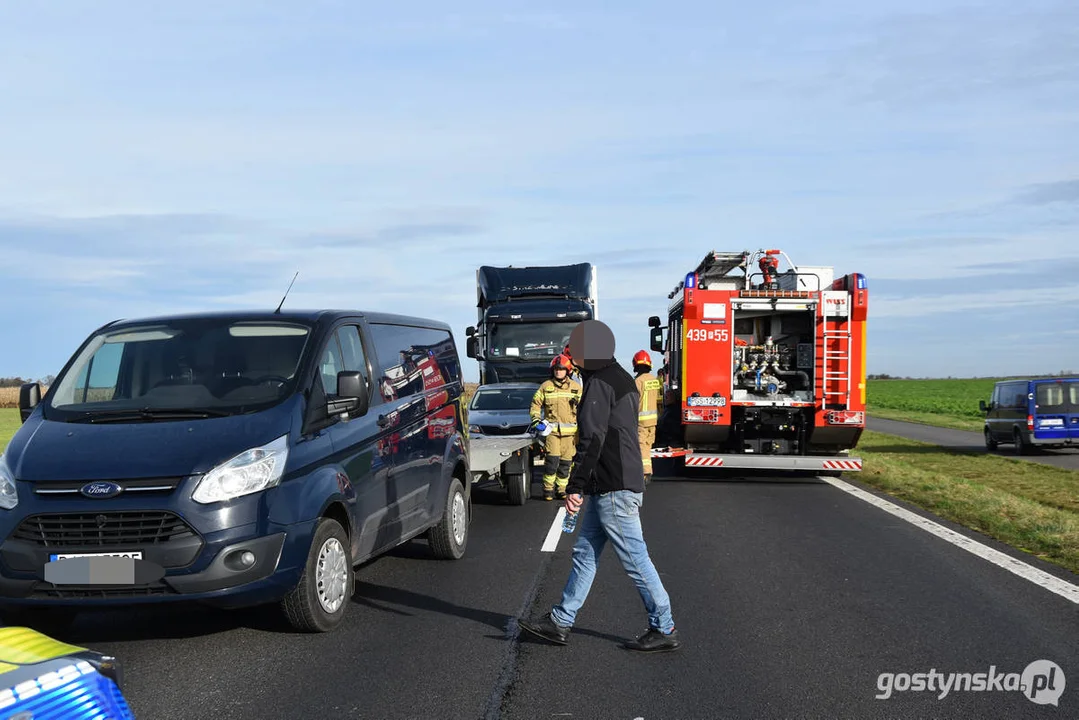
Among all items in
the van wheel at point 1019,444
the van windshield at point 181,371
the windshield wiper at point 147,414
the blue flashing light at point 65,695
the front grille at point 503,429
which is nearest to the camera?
the blue flashing light at point 65,695

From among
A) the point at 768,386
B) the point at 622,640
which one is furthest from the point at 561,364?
the point at 622,640

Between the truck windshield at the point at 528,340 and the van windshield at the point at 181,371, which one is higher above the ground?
the truck windshield at the point at 528,340

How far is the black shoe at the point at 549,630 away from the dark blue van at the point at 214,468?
132 centimetres

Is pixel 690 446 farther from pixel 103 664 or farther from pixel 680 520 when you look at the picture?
pixel 103 664

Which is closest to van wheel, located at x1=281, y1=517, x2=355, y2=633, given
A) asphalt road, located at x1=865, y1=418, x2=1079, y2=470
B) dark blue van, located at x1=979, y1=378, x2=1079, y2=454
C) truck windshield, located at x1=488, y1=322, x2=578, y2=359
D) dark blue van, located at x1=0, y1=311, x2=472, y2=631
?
→ dark blue van, located at x1=0, y1=311, x2=472, y2=631

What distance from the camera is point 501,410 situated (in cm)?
1648

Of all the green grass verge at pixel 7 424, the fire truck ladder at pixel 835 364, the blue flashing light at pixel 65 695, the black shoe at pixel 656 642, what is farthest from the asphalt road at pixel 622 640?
the green grass verge at pixel 7 424

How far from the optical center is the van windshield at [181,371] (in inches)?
263

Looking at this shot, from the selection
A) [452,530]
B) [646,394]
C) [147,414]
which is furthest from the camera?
[646,394]

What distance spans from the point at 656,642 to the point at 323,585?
2.05 m

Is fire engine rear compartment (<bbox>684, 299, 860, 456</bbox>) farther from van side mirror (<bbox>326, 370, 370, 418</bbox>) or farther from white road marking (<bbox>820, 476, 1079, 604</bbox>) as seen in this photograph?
van side mirror (<bbox>326, 370, 370, 418</bbox>)

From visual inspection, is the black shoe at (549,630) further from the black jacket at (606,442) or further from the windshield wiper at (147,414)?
the windshield wiper at (147,414)

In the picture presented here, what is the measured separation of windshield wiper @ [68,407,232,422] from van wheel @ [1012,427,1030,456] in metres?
22.3

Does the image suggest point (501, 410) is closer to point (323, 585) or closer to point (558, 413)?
→ point (558, 413)
